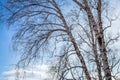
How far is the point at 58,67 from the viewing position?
9.75 meters

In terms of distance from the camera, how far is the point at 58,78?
944 cm

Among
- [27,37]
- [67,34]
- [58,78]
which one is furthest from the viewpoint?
[67,34]

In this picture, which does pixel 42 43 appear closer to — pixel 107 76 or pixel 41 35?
pixel 41 35

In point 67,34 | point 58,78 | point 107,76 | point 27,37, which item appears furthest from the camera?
point 67,34

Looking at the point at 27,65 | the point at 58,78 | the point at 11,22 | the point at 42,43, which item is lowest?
the point at 58,78

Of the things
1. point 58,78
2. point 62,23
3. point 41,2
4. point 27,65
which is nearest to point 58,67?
point 58,78

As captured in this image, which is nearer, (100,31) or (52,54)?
(100,31)

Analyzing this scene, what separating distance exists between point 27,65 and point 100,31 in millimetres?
3137

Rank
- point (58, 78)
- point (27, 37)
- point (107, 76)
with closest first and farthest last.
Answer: point (107, 76), point (58, 78), point (27, 37)

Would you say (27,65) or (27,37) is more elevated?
(27,37)

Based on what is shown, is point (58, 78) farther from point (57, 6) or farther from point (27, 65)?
point (57, 6)

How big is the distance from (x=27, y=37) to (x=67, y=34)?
5.83 feet

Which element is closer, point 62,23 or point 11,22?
point 11,22

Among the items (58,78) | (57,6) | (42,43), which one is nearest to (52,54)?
(42,43)
